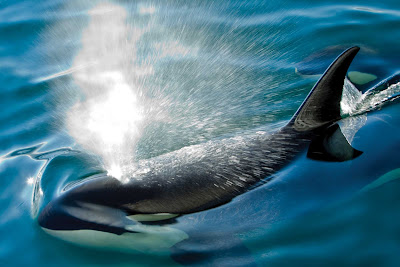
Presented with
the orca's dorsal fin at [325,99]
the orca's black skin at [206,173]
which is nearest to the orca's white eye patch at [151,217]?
the orca's black skin at [206,173]

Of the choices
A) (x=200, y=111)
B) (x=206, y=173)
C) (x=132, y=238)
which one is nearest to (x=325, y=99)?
(x=206, y=173)

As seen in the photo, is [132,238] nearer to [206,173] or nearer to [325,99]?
[206,173]

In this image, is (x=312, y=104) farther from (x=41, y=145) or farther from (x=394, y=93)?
(x=41, y=145)

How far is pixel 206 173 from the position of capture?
15.3 feet

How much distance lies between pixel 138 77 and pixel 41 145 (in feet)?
7.08

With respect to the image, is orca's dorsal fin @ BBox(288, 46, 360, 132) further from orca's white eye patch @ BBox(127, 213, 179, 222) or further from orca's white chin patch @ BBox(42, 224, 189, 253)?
orca's white chin patch @ BBox(42, 224, 189, 253)

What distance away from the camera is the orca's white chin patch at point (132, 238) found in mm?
4570

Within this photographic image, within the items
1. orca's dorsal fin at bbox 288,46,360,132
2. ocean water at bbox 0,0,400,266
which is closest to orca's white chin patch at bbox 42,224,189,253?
ocean water at bbox 0,0,400,266

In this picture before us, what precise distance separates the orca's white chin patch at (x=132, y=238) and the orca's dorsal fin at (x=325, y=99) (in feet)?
5.84

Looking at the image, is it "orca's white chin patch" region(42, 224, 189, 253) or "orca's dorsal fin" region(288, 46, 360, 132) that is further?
"orca's dorsal fin" region(288, 46, 360, 132)

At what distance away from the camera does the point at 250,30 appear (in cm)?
873

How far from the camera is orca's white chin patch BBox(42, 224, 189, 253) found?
4570 mm

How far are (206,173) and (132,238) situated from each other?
0.98 m

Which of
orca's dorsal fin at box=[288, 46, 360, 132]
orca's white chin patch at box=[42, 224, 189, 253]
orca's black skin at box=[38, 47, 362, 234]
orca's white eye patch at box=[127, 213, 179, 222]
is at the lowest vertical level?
orca's white chin patch at box=[42, 224, 189, 253]
